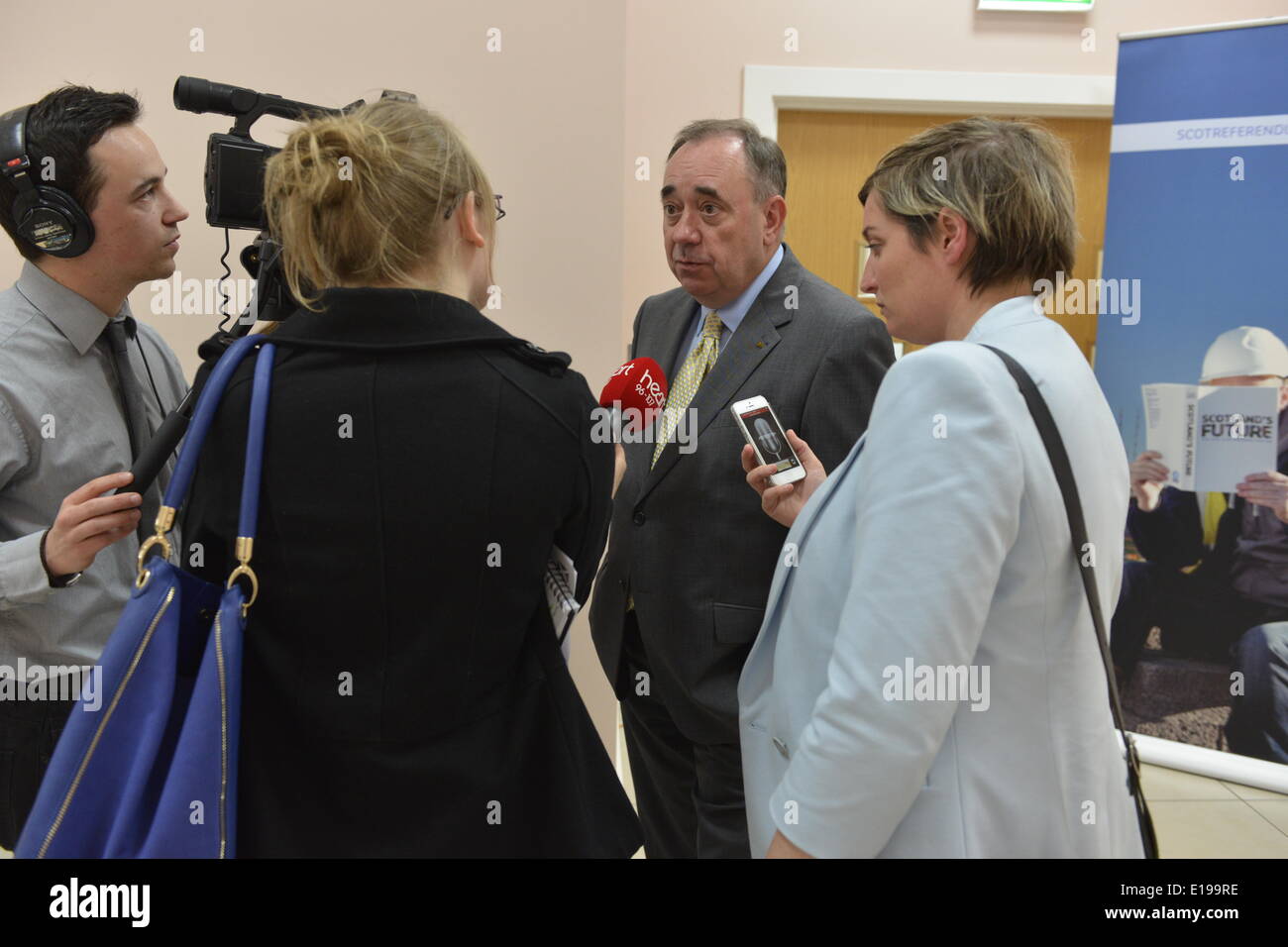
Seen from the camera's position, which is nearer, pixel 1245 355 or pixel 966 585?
pixel 966 585

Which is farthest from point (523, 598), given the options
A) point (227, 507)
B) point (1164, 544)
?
point (1164, 544)

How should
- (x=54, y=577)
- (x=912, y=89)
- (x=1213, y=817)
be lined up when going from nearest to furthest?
(x=54, y=577)
(x=1213, y=817)
(x=912, y=89)

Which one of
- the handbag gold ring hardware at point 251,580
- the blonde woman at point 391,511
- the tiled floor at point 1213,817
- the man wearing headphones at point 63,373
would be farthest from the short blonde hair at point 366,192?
the tiled floor at point 1213,817

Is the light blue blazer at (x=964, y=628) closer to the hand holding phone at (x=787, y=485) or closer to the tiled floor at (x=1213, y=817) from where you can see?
the hand holding phone at (x=787, y=485)

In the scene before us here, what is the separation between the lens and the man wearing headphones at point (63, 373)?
1466mm

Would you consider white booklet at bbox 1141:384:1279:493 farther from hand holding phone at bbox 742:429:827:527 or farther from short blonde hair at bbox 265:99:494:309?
short blonde hair at bbox 265:99:494:309

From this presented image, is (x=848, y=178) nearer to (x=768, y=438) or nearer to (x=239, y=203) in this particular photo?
(x=768, y=438)

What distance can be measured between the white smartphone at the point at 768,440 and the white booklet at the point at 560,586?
19.7 inches

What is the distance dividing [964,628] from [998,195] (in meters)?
0.50

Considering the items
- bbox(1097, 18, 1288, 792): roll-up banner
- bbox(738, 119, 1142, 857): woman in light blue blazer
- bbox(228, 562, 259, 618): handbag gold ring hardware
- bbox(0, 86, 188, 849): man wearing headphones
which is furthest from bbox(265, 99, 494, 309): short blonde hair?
bbox(1097, 18, 1288, 792): roll-up banner

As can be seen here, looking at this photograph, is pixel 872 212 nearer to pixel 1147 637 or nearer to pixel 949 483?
pixel 949 483

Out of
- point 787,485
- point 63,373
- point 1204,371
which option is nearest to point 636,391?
point 787,485

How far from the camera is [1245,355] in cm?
319

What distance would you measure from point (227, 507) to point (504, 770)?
1.30 feet
